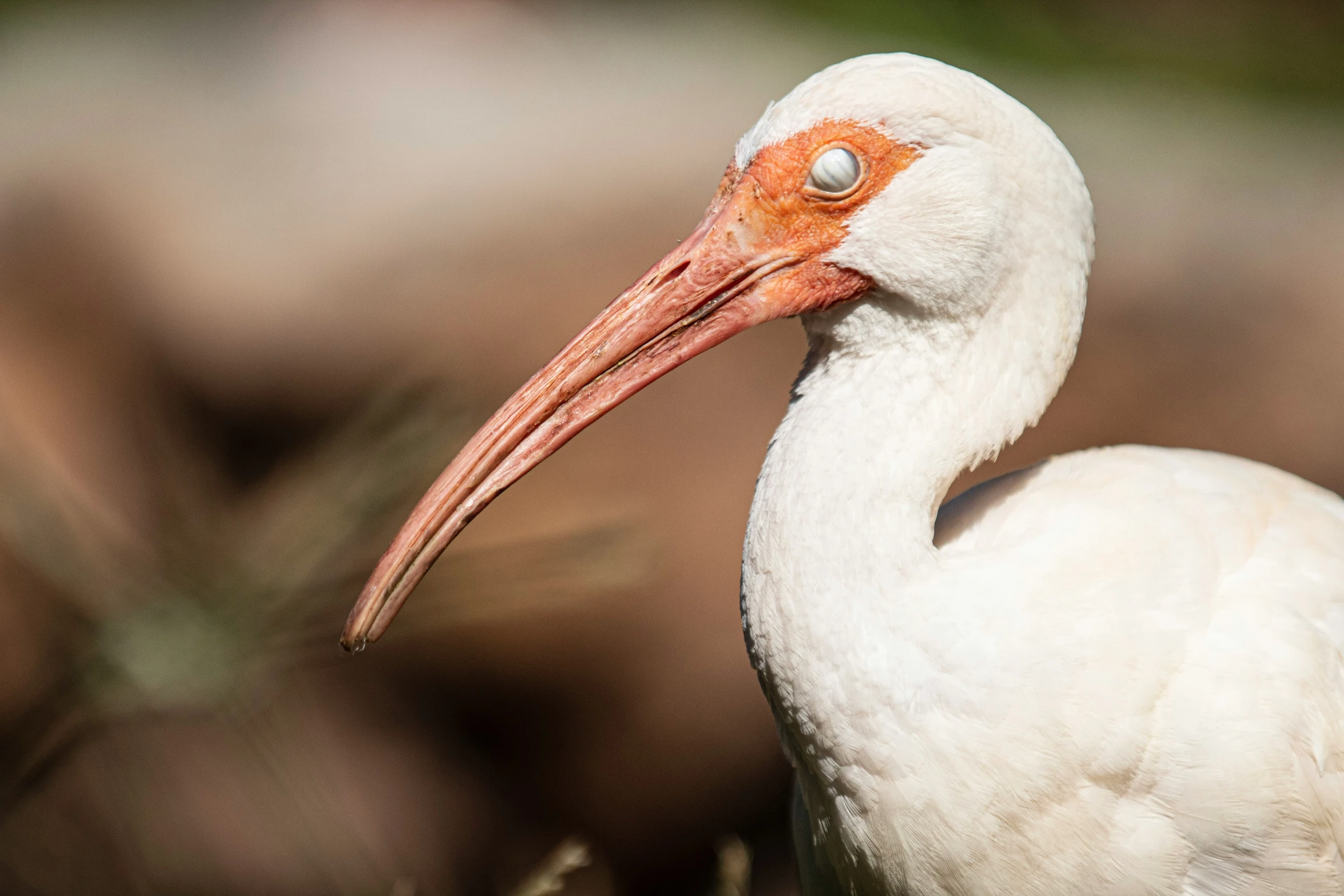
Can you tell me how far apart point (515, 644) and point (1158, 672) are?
264cm

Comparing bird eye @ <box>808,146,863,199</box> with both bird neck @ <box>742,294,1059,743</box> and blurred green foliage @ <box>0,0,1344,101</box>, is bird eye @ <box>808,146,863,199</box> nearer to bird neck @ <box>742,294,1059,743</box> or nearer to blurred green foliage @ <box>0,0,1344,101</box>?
bird neck @ <box>742,294,1059,743</box>

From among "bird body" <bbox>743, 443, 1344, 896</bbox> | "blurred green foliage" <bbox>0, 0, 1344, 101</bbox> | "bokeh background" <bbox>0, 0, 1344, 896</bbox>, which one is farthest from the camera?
"blurred green foliage" <bbox>0, 0, 1344, 101</bbox>

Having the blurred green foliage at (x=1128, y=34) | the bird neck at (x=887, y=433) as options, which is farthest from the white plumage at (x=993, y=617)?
the blurred green foliage at (x=1128, y=34)

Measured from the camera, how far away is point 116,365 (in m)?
4.05

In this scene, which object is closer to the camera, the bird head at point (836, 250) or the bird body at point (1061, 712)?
the bird body at point (1061, 712)

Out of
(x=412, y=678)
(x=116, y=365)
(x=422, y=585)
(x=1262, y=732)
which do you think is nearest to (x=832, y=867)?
(x=1262, y=732)

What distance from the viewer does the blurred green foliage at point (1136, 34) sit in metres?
6.70

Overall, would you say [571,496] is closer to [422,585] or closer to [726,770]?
[422,585]

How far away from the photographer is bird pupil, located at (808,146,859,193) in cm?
194

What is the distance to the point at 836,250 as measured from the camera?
6.54ft

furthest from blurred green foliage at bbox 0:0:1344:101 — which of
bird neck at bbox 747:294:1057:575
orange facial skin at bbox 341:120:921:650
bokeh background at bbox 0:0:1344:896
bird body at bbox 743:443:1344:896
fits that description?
bird body at bbox 743:443:1344:896

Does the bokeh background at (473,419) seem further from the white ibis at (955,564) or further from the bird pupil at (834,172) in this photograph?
the bird pupil at (834,172)

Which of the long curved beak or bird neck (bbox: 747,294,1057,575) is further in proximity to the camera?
the long curved beak

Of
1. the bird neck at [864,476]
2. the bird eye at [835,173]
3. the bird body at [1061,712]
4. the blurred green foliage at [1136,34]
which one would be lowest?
the bird body at [1061,712]
